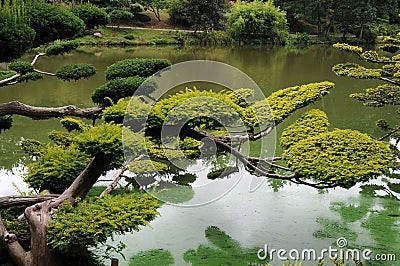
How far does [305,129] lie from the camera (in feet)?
14.3

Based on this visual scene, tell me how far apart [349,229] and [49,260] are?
2.77 m

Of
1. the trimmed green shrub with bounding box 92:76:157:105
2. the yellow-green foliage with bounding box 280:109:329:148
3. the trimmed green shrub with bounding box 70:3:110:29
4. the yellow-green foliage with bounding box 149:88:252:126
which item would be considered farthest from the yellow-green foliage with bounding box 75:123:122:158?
the yellow-green foliage with bounding box 280:109:329:148

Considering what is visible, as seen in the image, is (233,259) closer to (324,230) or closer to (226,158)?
(324,230)

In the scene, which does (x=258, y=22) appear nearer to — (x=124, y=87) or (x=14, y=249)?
(x=124, y=87)

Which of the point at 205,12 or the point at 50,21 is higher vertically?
the point at 50,21

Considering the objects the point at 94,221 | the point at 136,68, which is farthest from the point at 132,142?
the point at 136,68

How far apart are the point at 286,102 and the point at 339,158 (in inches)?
45.4

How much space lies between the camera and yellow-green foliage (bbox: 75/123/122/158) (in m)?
3.25

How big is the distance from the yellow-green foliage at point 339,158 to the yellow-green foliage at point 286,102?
1.86 feet

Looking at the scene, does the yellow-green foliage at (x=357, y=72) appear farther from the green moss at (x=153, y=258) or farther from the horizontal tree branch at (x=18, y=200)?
the horizontal tree branch at (x=18, y=200)

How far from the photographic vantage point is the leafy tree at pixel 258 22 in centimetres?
2277

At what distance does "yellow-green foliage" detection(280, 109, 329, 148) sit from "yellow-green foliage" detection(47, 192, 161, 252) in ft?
4.68

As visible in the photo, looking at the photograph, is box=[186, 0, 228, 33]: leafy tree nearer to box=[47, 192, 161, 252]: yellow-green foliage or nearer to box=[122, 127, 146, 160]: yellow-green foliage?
box=[122, 127, 146, 160]: yellow-green foliage

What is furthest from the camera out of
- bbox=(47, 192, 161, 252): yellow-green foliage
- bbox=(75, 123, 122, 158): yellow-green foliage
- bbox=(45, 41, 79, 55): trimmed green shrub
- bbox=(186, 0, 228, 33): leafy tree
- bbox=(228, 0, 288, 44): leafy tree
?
bbox=(228, 0, 288, 44): leafy tree
